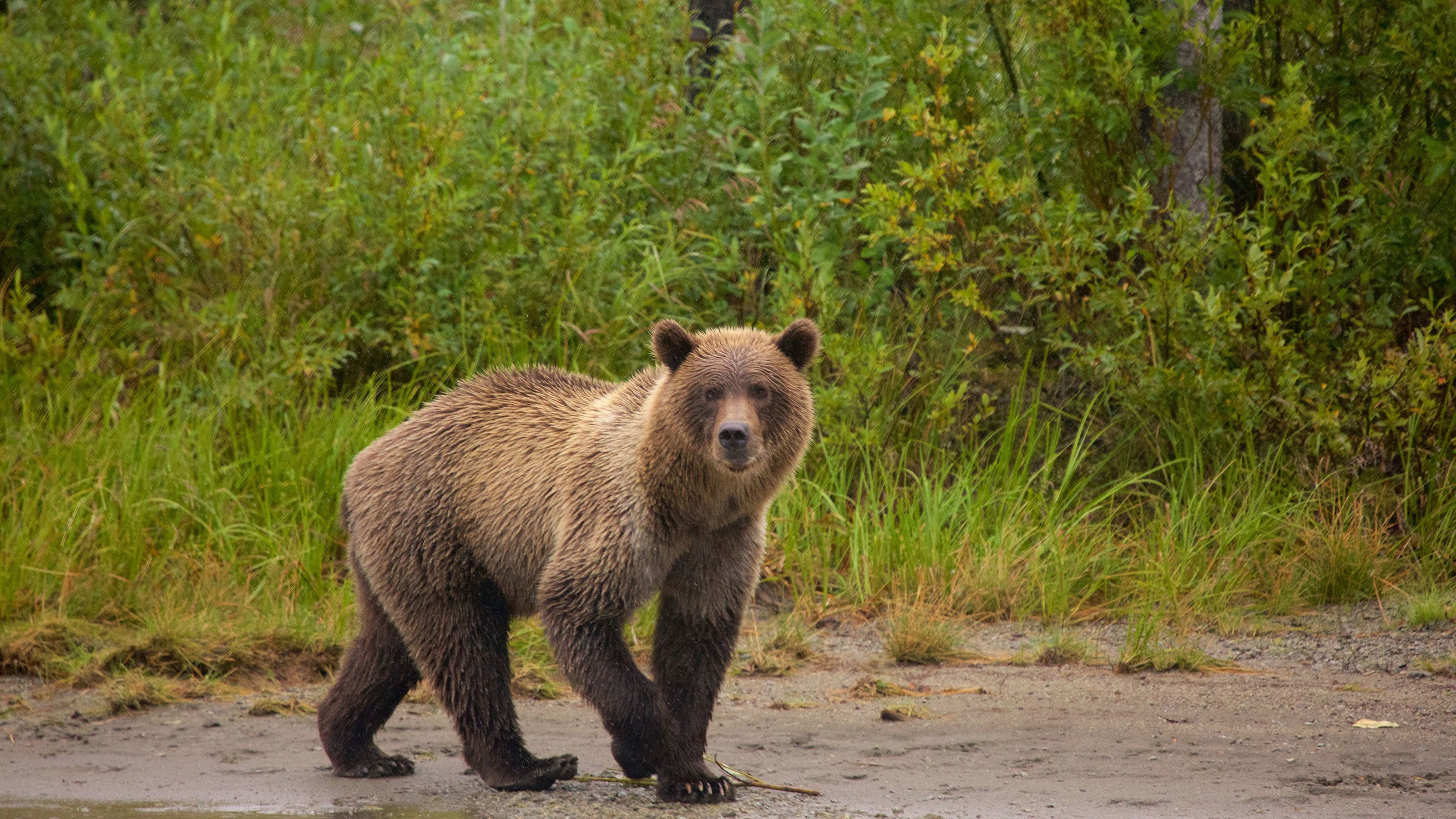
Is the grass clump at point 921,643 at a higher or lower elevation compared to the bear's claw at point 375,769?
higher

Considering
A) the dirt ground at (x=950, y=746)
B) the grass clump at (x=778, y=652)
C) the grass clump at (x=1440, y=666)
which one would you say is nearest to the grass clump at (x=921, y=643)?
the dirt ground at (x=950, y=746)

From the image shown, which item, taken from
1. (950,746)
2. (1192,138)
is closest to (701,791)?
(950,746)

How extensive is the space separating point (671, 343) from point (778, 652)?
2.24 metres

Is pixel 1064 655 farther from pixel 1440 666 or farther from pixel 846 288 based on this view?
pixel 846 288

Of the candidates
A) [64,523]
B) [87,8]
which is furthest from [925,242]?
[87,8]

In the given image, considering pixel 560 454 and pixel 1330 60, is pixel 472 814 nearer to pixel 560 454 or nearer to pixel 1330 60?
pixel 560 454

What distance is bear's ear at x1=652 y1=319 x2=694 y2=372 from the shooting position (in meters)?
4.66

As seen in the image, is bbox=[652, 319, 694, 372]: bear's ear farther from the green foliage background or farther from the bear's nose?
the green foliage background

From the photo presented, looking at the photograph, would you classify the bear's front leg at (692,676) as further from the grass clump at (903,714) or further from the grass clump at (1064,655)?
the grass clump at (1064,655)

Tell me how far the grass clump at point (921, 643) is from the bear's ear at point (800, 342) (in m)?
1.95

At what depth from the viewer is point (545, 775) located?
15.4ft

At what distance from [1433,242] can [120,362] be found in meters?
7.32

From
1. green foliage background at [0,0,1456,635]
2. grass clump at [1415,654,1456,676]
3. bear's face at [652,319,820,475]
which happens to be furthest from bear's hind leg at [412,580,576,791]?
grass clump at [1415,654,1456,676]

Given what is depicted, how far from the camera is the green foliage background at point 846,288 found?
6996 millimetres
